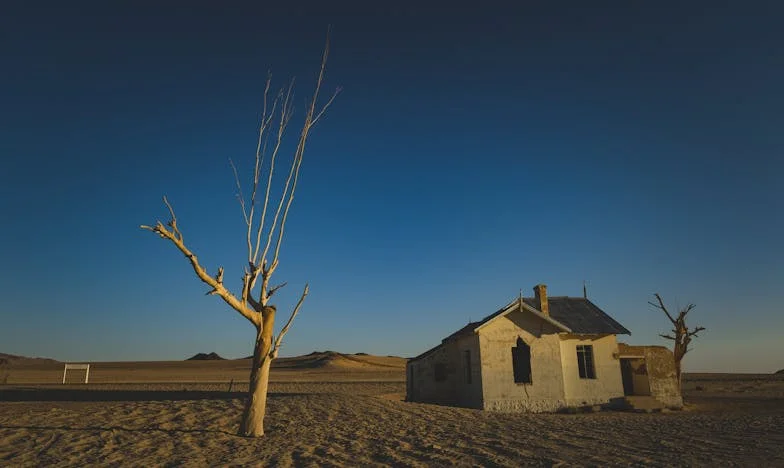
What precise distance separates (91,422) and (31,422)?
165cm

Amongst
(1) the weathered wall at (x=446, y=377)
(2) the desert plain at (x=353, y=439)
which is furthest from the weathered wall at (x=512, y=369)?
(2) the desert plain at (x=353, y=439)

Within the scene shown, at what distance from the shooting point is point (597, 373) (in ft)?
73.4

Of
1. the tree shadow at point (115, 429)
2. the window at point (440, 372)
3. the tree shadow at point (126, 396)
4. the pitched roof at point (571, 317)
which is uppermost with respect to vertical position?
the pitched roof at point (571, 317)

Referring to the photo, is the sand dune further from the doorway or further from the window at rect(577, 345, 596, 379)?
the doorway

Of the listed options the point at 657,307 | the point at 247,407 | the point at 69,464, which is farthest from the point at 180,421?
the point at 657,307

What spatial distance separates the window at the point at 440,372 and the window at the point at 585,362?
632cm

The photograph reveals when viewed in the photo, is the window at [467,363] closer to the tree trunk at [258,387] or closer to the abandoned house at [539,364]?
the abandoned house at [539,364]

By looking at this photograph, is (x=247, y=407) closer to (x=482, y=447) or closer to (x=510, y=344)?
(x=482, y=447)

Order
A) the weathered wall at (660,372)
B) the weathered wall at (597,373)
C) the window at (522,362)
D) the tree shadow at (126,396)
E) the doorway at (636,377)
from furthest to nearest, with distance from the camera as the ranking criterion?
the doorway at (636,377), the weathered wall at (660,372), the weathered wall at (597,373), the window at (522,362), the tree shadow at (126,396)

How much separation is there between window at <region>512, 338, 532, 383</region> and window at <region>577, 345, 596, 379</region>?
2515 millimetres

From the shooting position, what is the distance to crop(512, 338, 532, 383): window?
21.5 meters

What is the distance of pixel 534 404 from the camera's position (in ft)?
68.4

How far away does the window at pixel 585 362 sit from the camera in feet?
73.6

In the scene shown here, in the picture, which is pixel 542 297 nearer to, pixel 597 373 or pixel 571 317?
pixel 571 317
